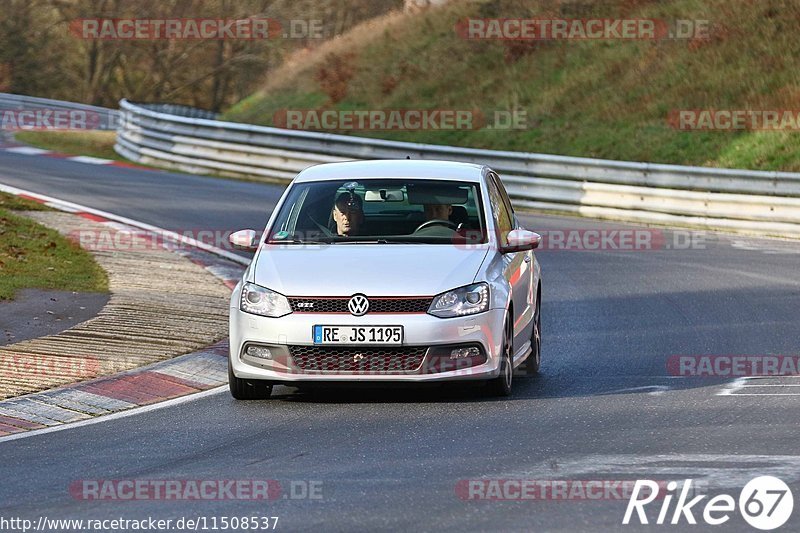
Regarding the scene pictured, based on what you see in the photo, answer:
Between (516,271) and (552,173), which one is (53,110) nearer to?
(552,173)

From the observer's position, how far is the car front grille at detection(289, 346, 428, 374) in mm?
9367

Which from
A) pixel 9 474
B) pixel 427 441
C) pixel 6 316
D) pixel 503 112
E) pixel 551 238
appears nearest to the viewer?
pixel 9 474

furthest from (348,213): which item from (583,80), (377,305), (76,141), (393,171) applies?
(76,141)

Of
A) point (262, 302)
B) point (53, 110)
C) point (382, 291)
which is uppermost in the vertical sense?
point (53, 110)

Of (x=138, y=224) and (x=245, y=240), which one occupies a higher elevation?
(x=245, y=240)

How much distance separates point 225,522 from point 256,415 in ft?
9.78

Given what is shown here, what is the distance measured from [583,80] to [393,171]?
22.5m

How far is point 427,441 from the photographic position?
8312mm

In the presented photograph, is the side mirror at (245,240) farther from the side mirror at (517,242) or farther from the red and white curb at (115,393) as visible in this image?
the side mirror at (517,242)

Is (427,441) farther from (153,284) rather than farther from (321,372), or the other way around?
(153,284)

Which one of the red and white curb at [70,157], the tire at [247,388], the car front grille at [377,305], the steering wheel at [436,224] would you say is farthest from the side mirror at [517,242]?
the red and white curb at [70,157]

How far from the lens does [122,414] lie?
31.1 feet

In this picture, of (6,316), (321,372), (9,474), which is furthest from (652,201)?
(9,474)

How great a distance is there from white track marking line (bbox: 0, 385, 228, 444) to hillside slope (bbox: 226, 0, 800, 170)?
1722 centimetres
